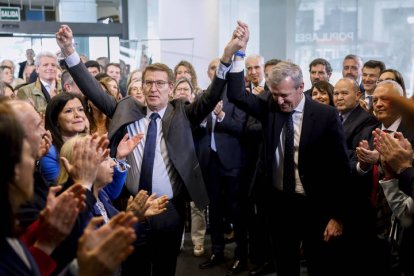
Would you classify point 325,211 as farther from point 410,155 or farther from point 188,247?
point 188,247

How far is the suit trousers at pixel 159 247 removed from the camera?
2906 mm

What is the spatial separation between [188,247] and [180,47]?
3296 mm

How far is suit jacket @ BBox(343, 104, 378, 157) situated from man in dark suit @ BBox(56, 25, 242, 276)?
1.11 meters

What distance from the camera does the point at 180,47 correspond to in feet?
23.2

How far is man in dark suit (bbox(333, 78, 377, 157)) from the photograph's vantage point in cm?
359

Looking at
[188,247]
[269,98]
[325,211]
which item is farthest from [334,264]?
[188,247]

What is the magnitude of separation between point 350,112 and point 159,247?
1.78 m

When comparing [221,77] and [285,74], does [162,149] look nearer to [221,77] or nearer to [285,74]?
[221,77]

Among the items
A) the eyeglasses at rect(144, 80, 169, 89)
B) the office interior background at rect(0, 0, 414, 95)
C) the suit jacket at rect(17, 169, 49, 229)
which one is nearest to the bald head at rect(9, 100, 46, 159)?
the suit jacket at rect(17, 169, 49, 229)

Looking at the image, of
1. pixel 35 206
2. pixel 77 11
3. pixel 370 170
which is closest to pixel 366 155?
pixel 370 170

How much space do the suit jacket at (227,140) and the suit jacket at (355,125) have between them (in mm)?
853

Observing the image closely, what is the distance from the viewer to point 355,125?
3.61 metres

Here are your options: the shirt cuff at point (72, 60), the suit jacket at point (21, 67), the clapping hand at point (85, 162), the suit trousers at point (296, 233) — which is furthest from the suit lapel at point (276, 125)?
the suit jacket at point (21, 67)

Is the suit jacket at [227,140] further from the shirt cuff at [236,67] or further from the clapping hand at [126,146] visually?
the clapping hand at [126,146]
